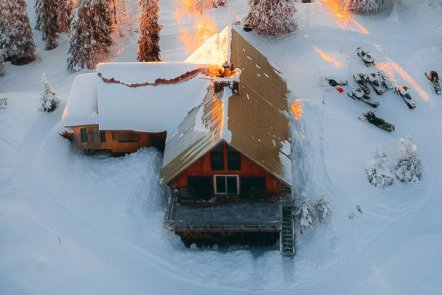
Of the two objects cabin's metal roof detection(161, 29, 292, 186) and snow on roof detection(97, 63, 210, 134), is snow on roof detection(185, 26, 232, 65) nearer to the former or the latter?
cabin's metal roof detection(161, 29, 292, 186)

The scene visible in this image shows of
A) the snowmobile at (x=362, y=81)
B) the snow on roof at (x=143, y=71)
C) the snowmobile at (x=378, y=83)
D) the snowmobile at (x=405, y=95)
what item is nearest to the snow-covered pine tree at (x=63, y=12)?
the snow on roof at (x=143, y=71)

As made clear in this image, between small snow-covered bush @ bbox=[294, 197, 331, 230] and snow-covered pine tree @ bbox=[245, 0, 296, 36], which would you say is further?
snow-covered pine tree @ bbox=[245, 0, 296, 36]

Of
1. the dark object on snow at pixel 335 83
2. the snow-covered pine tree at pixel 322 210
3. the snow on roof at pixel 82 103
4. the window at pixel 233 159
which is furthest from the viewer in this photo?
the dark object on snow at pixel 335 83

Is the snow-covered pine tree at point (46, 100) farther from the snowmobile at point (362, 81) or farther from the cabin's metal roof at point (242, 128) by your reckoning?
the snowmobile at point (362, 81)

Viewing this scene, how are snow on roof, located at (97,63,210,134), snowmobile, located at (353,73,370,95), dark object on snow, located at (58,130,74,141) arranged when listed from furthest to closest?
snowmobile, located at (353,73,370,95)
dark object on snow, located at (58,130,74,141)
snow on roof, located at (97,63,210,134)

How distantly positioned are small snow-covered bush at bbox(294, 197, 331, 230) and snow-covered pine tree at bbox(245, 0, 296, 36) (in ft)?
65.5

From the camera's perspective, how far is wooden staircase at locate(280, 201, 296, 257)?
123ft

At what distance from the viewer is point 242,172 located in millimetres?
38344

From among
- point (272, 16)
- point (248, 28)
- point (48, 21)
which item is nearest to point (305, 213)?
point (272, 16)

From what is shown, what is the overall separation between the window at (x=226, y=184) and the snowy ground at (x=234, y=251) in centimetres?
374

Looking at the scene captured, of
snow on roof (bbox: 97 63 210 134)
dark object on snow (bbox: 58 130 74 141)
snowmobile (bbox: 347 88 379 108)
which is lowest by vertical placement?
dark object on snow (bbox: 58 130 74 141)

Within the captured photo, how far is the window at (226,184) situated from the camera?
38.8 metres

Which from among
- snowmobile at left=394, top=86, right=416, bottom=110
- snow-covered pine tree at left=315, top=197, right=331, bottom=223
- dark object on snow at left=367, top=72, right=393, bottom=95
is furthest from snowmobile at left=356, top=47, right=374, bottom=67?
snow-covered pine tree at left=315, top=197, right=331, bottom=223

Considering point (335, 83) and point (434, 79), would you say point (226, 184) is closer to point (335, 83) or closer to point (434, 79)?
point (335, 83)
